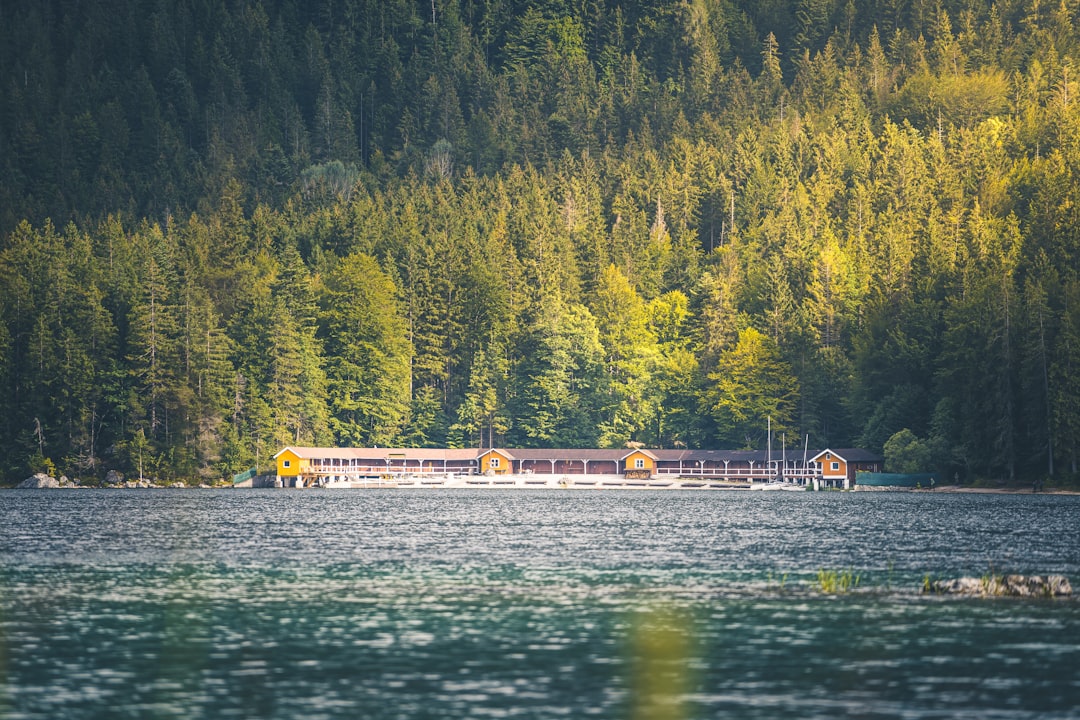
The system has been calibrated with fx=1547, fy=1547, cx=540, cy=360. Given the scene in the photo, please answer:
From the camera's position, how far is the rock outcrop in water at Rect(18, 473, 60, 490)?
506ft

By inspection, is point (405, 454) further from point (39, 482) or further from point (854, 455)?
point (854, 455)

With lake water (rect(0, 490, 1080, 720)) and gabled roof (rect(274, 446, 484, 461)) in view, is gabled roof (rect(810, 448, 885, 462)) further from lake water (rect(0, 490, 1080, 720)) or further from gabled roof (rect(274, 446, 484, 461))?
lake water (rect(0, 490, 1080, 720))

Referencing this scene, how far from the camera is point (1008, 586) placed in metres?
53.3

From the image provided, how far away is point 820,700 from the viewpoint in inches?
1347

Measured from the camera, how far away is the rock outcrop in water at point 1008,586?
5278 cm

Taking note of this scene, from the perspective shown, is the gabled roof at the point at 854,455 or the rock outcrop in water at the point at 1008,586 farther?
the gabled roof at the point at 854,455

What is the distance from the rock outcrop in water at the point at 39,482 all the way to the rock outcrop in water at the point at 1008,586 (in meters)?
118

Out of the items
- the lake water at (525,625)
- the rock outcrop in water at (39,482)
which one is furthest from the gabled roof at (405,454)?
the lake water at (525,625)

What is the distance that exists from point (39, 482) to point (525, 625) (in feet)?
392

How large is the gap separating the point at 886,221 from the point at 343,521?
376 ft

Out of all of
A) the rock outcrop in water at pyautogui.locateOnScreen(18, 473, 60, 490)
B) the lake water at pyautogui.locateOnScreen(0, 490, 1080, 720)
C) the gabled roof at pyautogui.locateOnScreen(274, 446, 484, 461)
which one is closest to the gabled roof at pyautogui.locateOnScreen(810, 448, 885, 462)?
the gabled roof at pyautogui.locateOnScreen(274, 446, 484, 461)

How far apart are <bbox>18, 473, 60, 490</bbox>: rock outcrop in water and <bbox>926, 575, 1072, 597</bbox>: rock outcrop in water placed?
117693 millimetres

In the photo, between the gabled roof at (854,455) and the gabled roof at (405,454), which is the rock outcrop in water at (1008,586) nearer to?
the gabled roof at (854,455)

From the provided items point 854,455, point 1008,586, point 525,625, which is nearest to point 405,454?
point 854,455
